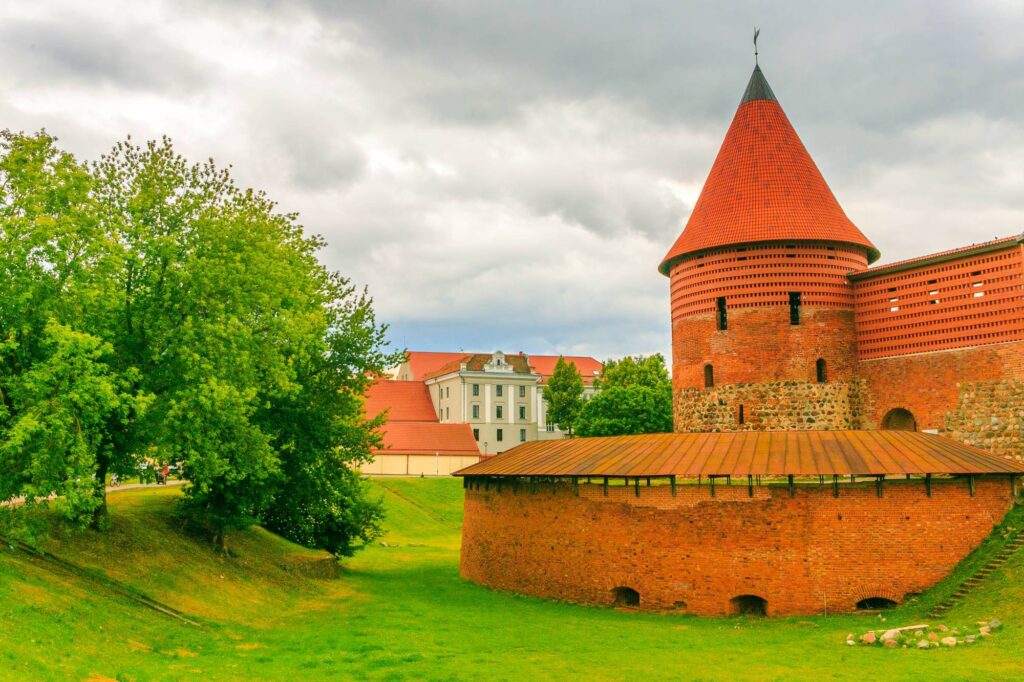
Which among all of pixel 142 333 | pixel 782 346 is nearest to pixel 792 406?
pixel 782 346

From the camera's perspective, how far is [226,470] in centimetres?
2006

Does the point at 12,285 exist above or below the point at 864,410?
above

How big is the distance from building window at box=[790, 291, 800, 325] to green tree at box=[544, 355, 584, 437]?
39.6 metres

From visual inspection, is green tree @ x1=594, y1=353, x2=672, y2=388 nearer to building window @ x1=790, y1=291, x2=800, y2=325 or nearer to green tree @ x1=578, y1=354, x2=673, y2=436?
green tree @ x1=578, y1=354, x2=673, y2=436

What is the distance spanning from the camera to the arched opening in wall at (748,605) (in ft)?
68.2

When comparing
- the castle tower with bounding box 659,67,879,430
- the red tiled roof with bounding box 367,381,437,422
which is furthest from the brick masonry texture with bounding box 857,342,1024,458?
the red tiled roof with bounding box 367,381,437,422

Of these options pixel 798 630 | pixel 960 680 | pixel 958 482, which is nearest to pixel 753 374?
pixel 958 482

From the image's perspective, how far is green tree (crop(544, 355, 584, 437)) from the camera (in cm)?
6850

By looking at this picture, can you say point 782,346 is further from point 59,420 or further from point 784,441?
point 59,420

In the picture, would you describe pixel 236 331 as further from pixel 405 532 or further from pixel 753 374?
pixel 405 532

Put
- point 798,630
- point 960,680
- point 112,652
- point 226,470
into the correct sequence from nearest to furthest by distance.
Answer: point 960,680, point 112,652, point 798,630, point 226,470

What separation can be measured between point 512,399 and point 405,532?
33957 mm

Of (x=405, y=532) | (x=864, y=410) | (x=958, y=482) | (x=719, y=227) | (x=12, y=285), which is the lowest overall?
(x=405, y=532)

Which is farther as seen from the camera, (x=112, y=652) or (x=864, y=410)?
(x=864, y=410)
